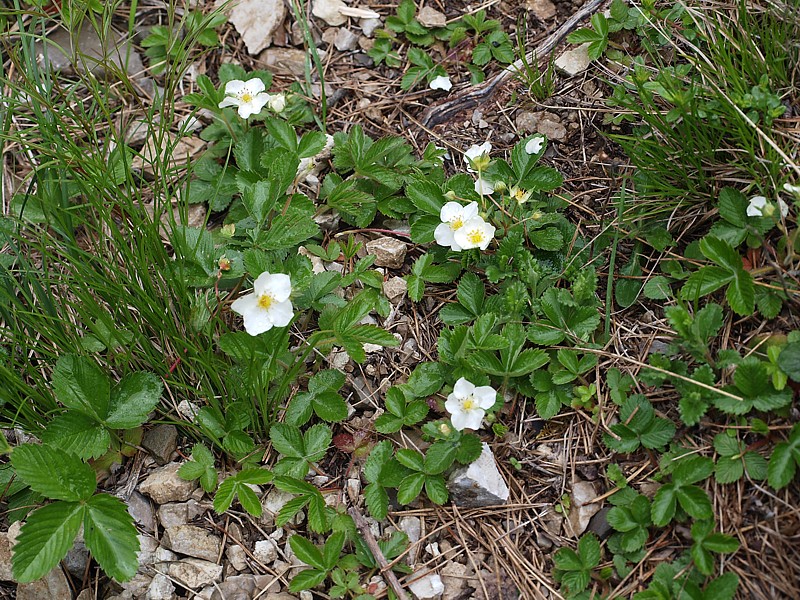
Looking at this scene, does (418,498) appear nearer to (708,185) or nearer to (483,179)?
(483,179)

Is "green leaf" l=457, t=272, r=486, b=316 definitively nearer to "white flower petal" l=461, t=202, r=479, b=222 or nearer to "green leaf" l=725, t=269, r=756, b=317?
"white flower petal" l=461, t=202, r=479, b=222

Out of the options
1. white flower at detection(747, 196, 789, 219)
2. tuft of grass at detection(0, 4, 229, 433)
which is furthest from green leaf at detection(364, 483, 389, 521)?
white flower at detection(747, 196, 789, 219)

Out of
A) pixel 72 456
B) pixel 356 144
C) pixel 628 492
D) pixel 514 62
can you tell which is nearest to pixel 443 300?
pixel 356 144

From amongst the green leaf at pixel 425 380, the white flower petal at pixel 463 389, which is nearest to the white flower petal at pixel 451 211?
the green leaf at pixel 425 380

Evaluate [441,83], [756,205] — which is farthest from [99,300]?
[756,205]

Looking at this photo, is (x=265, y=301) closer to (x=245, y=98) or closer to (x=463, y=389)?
(x=463, y=389)

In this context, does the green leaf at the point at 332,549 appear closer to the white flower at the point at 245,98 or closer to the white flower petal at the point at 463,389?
the white flower petal at the point at 463,389
